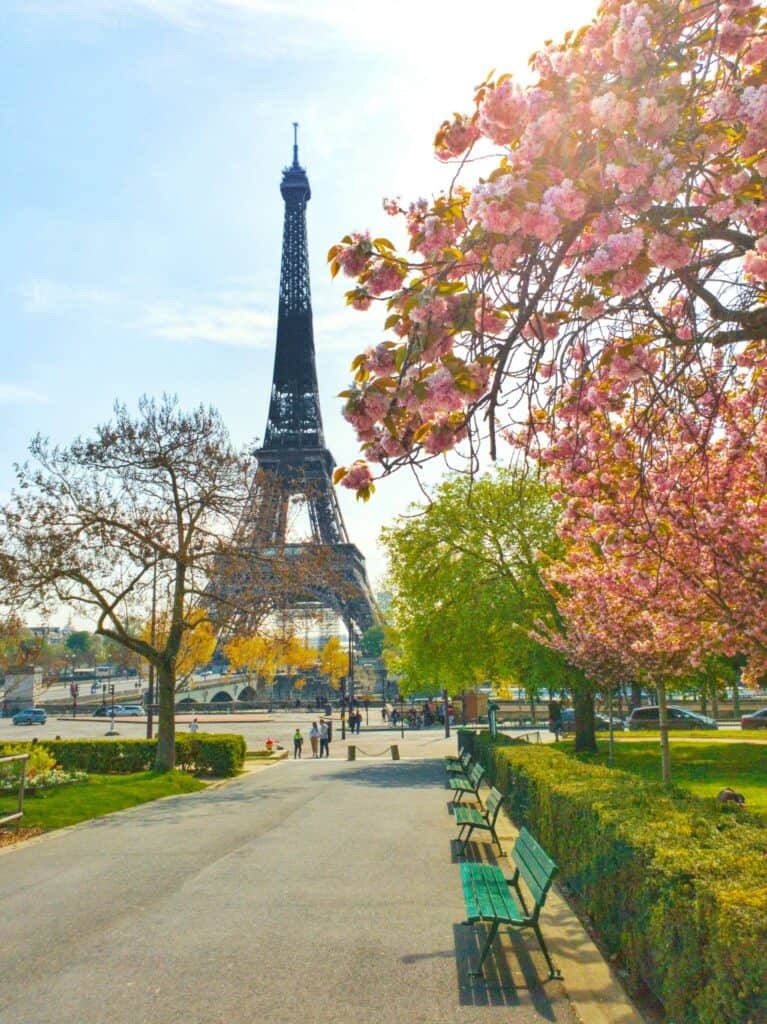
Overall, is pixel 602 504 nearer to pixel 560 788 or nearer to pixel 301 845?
pixel 560 788

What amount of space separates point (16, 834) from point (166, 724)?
10245 millimetres

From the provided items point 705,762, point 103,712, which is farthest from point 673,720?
point 103,712

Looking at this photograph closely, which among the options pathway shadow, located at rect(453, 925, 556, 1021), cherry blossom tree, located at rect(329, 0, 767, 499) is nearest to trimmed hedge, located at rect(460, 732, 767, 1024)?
A: pathway shadow, located at rect(453, 925, 556, 1021)

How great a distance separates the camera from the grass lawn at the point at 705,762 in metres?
19.7

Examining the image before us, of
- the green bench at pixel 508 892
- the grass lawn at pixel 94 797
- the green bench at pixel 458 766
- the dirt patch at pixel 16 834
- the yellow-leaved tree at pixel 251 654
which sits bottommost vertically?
the grass lawn at pixel 94 797

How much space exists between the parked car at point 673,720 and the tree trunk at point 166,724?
26428 mm

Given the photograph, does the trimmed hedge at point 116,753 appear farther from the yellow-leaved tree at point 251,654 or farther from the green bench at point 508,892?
the yellow-leaved tree at point 251,654

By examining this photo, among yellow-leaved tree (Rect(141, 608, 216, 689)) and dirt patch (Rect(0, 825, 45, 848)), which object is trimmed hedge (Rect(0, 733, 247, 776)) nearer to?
yellow-leaved tree (Rect(141, 608, 216, 689))

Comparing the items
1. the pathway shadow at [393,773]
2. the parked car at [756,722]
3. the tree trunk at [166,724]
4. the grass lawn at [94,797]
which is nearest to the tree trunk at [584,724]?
the pathway shadow at [393,773]

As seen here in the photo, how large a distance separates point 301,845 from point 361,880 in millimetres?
2864

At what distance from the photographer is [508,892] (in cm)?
764

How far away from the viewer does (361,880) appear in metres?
10.0

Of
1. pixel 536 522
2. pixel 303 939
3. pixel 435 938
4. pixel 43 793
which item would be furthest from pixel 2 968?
pixel 536 522

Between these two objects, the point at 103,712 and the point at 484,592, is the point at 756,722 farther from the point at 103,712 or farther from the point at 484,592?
the point at 103,712
